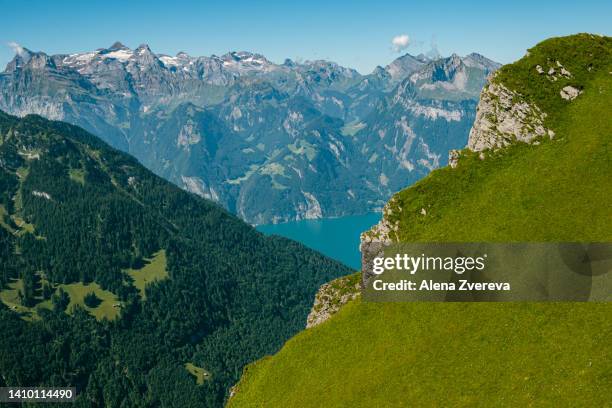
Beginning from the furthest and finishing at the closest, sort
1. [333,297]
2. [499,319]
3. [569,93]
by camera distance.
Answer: [333,297], [569,93], [499,319]

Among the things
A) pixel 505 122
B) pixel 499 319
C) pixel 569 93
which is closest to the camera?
pixel 499 319

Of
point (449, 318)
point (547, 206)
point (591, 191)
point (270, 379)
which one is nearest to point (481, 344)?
point (449, 318)

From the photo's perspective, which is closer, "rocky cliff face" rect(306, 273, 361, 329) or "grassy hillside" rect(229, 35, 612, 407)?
"grassy hillside" rect(229, 35, 612, 407)

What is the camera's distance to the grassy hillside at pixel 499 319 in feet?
158

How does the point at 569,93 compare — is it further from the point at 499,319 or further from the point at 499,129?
the point at 499,319

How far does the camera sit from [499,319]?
54875mm

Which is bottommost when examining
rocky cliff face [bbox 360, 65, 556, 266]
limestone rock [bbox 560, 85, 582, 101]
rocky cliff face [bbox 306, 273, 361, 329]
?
rocky cliff face [bbox 306, 273, 361, 329]

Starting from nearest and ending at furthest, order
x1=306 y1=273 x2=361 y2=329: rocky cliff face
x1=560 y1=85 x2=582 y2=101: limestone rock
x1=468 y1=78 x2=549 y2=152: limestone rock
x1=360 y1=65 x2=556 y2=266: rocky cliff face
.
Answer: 1. x1=360 y1=65 x2=556 y2=266: rocky cliff face
2. x1=468 y1=78 x2=549 y2=152: limestone rock
3. x1=560 y1=85 x2=582 y2=101: limestone rock
4. x1=306 y1=273 x2=361 y2=329: rocky cliff face

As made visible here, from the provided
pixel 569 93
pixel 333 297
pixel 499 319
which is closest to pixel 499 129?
pixel 569 93

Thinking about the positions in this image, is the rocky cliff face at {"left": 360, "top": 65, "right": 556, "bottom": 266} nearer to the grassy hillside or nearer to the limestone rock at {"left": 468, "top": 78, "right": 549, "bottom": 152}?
the limestone rock at {"left": 468, "top": 78, "right": 549, "bottom": 152}

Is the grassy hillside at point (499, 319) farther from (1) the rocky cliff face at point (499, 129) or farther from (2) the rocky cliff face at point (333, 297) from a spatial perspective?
(2) the rocky cliff face at point (333, 297)

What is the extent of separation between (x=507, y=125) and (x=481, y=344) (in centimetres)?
3560

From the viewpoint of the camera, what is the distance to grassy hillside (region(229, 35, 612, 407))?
1897 inches

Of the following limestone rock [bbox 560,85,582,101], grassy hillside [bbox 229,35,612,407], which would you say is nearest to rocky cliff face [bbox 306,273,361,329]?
grassy hillside [bbox 229,35,612,407]
